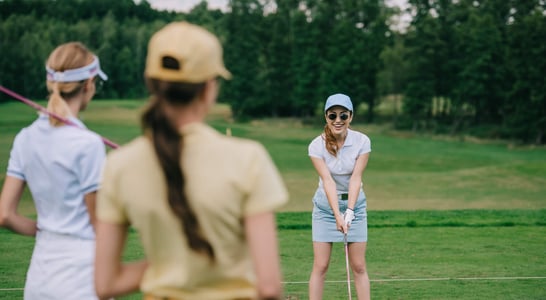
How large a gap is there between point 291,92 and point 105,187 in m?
Answer: 68.5

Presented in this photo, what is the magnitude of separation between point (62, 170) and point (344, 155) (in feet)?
11.7

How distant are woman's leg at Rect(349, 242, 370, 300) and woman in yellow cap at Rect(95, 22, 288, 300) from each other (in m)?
4.03

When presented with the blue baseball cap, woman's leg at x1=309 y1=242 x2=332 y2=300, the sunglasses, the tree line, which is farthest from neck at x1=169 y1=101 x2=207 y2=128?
the tree line

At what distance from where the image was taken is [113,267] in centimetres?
238

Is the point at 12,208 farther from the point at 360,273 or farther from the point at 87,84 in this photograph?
the point at 360,273

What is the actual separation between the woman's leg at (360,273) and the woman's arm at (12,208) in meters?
3.39

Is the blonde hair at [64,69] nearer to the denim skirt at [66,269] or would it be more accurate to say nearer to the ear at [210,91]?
the denim skirt at [66,269]

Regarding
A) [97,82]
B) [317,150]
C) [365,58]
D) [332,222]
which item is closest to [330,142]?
[317,150]

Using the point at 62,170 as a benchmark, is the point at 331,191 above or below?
below

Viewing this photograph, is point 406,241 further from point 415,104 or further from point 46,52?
point 46,52

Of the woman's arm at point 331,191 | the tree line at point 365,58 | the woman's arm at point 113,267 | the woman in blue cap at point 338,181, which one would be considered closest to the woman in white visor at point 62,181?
the woman's arm at point 113,267

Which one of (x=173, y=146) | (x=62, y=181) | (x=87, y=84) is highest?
(x=87, y=84)

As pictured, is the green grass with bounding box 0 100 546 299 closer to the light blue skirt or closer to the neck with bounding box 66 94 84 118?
the light blue skirt

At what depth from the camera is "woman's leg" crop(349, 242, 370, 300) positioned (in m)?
6.19
